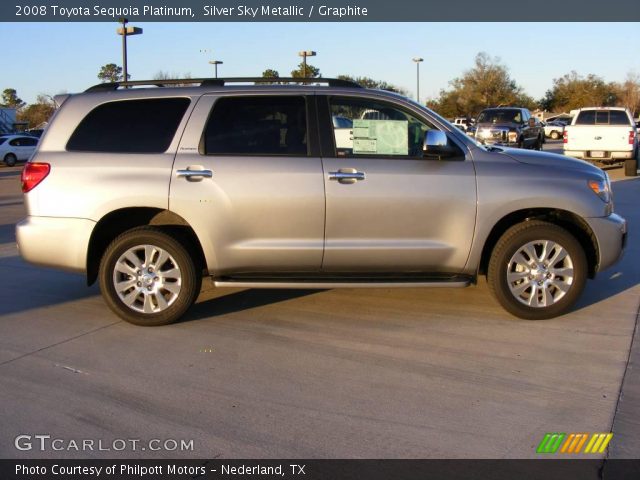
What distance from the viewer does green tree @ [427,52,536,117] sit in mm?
68438

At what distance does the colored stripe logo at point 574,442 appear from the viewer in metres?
3.70

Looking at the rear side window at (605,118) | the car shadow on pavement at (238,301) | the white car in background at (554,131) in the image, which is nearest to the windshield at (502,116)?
the rear side window at (605,118)

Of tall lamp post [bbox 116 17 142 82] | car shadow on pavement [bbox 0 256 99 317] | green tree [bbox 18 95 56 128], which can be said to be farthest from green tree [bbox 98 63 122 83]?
car shadow on pavement [bbox 0 256 99 317]

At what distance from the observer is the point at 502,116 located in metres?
24.4

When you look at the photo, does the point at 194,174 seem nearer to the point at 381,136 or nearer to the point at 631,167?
the point at 381,136

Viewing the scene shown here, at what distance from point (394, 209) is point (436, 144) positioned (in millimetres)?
629

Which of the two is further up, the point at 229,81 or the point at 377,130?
the point at 229,81

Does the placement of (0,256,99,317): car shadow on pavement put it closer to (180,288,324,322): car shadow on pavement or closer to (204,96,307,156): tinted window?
(180,288,324,322): car shadow on pavement

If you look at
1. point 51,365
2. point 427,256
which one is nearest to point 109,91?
point 51,365

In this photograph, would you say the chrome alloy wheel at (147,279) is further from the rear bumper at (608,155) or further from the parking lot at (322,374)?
the rear bumper at (608,155)

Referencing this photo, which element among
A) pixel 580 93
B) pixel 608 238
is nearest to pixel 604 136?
pixel 608 238

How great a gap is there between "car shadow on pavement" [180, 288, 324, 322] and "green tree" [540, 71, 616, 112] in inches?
2658

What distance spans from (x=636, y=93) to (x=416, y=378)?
81620 millimetres
